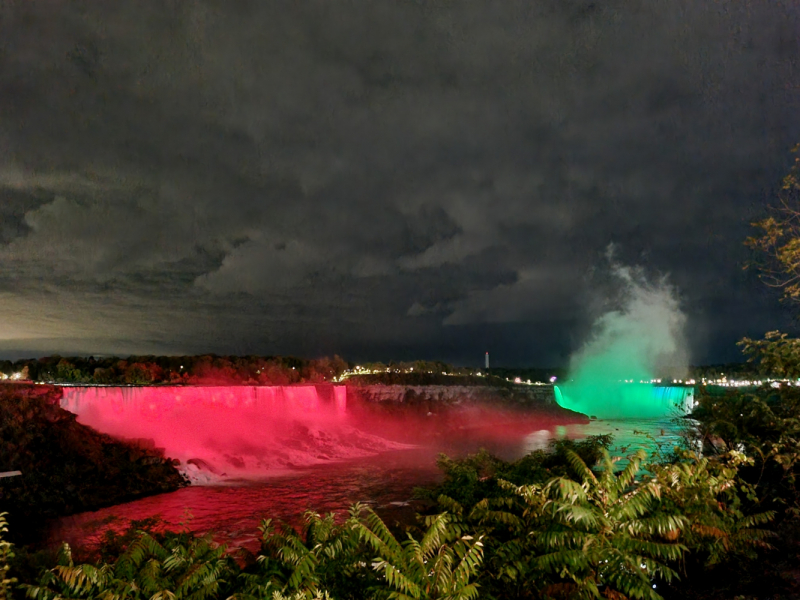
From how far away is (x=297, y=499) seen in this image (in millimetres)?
27047

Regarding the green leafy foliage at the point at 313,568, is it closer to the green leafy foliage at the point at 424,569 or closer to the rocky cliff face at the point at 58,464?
the green leafy foliage at the point at 424,569

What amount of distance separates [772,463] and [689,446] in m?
2.28

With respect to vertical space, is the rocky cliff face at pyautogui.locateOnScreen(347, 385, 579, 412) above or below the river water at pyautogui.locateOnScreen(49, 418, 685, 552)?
above

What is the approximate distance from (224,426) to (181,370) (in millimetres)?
66599

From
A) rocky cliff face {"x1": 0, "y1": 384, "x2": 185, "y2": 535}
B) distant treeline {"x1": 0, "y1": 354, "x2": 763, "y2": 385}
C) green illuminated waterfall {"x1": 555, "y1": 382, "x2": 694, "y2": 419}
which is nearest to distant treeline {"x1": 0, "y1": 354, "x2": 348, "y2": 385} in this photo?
distant treeline {"x1": 0, "y1": 354, "x2": 763, "y2": 385}

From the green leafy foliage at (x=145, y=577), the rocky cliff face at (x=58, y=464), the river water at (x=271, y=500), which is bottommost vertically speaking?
the river water at (x=271, y=500)

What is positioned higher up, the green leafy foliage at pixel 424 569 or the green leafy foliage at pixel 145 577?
the green leafy foliage at pixel 424 569

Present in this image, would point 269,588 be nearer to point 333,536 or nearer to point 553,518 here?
point 333,536

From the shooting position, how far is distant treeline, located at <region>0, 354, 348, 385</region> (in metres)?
74.4

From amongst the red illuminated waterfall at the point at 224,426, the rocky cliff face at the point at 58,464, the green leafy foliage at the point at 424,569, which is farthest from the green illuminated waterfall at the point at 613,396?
the green leafy foliage at the point at 424,569

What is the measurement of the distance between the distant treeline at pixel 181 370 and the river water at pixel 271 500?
117ft

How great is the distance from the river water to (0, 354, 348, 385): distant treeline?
1404 inches

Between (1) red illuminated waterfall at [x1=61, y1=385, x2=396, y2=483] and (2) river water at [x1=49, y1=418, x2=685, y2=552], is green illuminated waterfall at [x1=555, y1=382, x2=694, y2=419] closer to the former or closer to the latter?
(1) red illuminated waterfall at [x1=61, y1=385, x2=396, y2=483]

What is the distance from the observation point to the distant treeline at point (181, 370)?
7444cm
